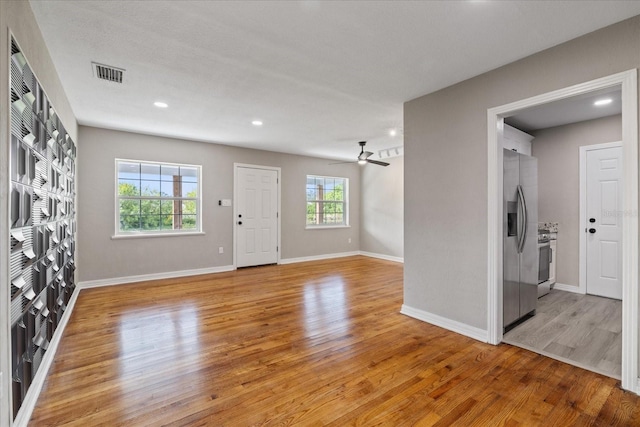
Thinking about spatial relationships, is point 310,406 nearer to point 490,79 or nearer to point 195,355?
point 195,355

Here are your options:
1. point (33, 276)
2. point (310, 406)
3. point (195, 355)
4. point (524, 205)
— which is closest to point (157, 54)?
point (33, 276)

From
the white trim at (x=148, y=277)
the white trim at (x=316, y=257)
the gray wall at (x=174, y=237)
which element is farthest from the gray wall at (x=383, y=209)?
the white trim at (x=148, y=277)

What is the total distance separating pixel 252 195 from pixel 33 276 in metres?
4.47

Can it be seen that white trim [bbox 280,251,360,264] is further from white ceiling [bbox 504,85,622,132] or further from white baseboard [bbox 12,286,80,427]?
white ceiling [bbox 504,85,622,132]

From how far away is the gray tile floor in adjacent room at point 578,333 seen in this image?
8.03ft

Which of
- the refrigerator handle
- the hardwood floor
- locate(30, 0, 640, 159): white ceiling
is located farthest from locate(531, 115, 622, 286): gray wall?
the hardwood floor

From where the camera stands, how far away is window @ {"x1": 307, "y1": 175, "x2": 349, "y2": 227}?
746cm

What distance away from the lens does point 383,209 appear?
24.7ft

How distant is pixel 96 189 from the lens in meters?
4.75

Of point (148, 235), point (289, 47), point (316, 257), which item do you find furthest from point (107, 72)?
point (316, 257)

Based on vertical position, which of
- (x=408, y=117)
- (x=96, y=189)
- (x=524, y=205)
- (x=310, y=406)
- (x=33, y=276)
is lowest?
(x=310, y=406)

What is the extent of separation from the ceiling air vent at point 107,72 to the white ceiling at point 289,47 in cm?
7

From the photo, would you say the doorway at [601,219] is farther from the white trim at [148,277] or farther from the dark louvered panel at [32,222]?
the dark louvered panel at [32,222]

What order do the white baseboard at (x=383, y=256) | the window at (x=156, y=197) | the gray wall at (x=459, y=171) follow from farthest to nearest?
the white baseboard at (x=383, y=256), the window at (x=156, y=197), the gray wall at (x=459, y=171)
